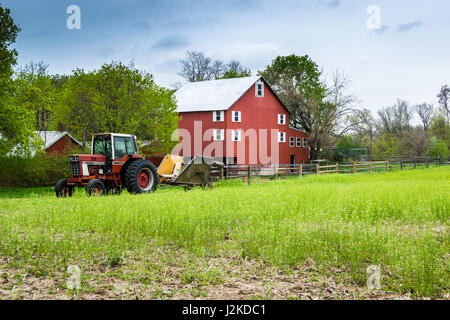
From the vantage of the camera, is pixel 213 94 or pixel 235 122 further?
pixel 213 94

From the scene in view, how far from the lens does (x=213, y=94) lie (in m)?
41.3

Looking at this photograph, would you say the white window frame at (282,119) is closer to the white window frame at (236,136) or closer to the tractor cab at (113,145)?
the white window frame at (236,136)

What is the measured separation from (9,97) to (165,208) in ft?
58.7

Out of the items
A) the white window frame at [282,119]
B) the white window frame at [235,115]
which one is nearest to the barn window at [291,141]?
the white window frame at [282,119]

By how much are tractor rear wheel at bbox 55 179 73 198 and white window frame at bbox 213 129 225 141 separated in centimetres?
2272

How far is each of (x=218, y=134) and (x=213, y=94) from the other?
490 centimetres

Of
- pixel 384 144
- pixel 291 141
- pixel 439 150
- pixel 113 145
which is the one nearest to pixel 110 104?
pixel 113 145

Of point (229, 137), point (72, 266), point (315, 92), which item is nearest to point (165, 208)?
point (72, 266)

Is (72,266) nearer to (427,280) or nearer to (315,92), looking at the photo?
(427,280)

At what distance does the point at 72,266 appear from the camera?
20.4 feet

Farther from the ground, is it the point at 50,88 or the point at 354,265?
the point at 50,88

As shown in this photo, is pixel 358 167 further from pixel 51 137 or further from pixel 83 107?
pixel 51 137

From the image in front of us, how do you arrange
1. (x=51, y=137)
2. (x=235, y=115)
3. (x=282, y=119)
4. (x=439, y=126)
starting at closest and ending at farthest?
(x=235, y=115) < (x=51, y=137) < (x=282, y=119) < (x=439, y=126)
